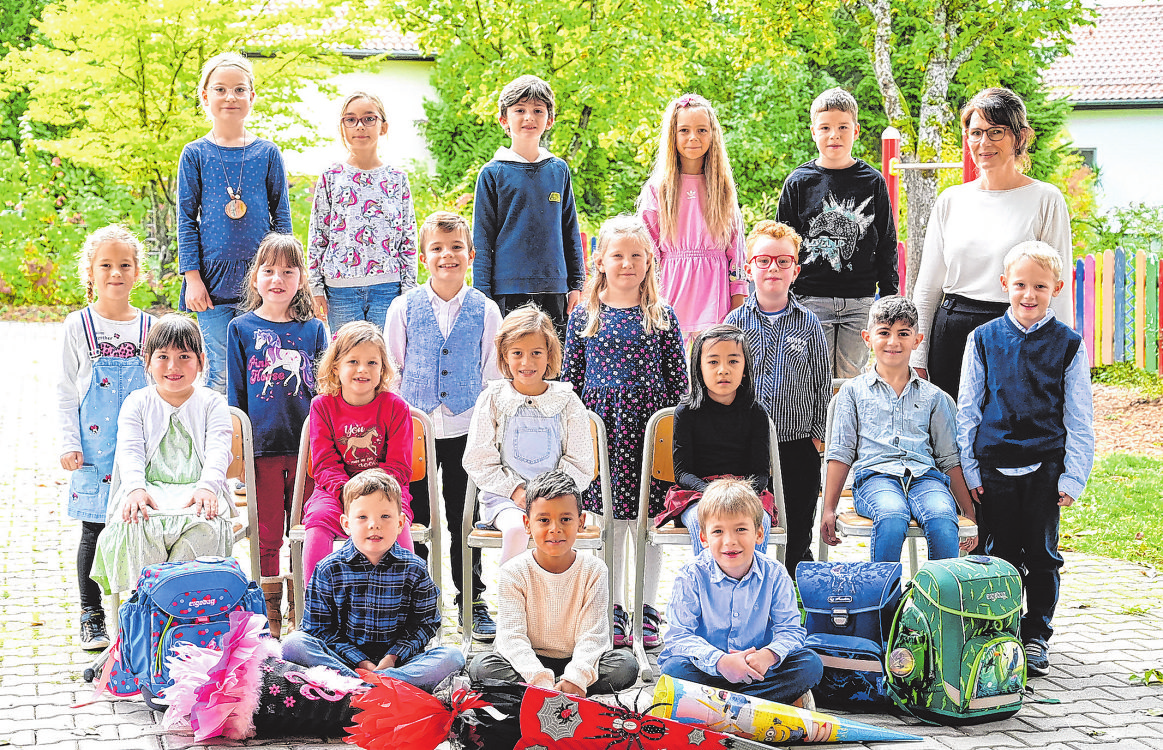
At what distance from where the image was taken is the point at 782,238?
17.1ft

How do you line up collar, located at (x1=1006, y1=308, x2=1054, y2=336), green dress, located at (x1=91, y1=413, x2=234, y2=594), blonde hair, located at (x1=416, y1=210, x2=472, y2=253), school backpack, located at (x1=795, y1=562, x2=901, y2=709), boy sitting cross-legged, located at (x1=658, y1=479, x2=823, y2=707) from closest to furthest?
boy sitting cross-legged, located at (x1=658, y1=479, x2=823, y2=707) → school backpack, located at (x1=795, y1=562, x2=901, y2=709) → green dress, located at (x1=91, y1=413, x2=234, y2=594) → collar, located at (x1=1006, y1=308, x2=1054, y2=336) → blonde hair, located at (x1=416, y1=210, x2=472, y2=253)

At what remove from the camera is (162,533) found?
175 inches

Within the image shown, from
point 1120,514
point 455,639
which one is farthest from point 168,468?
point 1120,514

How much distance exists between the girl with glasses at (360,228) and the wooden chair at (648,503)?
5.11 ft

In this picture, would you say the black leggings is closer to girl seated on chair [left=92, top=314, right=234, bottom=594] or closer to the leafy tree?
girl seated on chair [left=92, top=314, right=234, bottom=594]

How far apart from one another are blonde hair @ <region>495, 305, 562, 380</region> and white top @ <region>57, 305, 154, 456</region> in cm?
157

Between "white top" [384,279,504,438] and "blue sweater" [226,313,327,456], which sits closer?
"blue sweater" [226,313,327,456]

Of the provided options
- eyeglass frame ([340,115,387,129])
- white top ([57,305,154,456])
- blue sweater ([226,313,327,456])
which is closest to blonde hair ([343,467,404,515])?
blue sweater ([226,313,327,456])

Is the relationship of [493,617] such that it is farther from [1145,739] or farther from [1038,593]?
[1145,739]

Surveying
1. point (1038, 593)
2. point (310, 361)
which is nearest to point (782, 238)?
point (1038, 593)

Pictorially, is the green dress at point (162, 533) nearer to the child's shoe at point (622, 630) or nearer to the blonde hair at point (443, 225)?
the blonde hair at point (443, 225)

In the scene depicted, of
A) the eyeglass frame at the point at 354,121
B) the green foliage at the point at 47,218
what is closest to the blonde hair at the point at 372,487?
the eyeglass frame at the point at 354,121

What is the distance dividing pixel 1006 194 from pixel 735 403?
1.54 m

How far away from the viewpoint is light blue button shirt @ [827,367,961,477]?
492 cm
